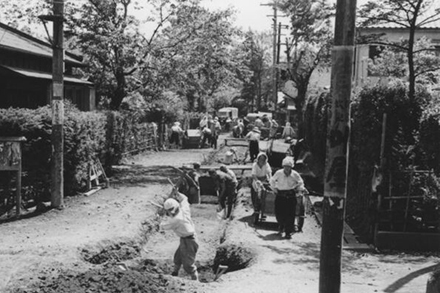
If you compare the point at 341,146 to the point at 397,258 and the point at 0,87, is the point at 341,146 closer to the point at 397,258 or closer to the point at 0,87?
the point at 397,258

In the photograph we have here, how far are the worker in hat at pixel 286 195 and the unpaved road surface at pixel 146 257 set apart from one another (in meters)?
0.38

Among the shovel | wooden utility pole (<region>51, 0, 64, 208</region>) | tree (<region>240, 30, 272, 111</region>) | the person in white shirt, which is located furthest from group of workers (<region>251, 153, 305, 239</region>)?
tree (<region>240, 30, 272, 111</region>)

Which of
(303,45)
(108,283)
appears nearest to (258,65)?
(303,45)

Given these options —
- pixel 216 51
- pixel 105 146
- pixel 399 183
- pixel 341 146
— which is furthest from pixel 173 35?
pixel 341 146

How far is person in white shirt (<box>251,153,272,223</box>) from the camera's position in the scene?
44.7 ft

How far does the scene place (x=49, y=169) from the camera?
14570mm

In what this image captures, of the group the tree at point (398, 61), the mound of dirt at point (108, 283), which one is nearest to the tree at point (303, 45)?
the tree at point (398, 61)

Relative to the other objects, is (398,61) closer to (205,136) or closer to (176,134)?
(205,136)

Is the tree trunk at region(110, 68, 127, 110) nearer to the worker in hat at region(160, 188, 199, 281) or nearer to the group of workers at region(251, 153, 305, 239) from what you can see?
the group of workers at region(251, 153, 305, 239)

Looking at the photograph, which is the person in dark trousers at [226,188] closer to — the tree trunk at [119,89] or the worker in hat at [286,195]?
the worker in hat at [286,195]

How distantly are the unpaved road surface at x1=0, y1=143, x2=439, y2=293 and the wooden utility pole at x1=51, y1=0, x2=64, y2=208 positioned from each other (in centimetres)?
65

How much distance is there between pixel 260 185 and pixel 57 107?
5295 mm

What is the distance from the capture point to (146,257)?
39.0 feet

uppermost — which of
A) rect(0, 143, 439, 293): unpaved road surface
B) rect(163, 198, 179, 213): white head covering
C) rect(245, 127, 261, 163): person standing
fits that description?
rect(245, 127, 261, 163): person standing
